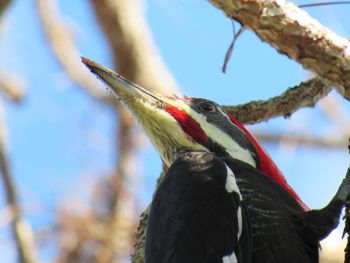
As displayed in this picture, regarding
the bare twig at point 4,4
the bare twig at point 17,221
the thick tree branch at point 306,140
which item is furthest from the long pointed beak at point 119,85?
the thick tree branch at point 306,140

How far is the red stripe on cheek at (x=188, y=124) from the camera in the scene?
3.69 metres

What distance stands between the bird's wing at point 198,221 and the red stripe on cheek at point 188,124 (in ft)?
1.33

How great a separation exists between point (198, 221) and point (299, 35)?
77cm

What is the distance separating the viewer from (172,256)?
305 centimetres

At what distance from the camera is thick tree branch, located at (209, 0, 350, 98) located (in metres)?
3.28

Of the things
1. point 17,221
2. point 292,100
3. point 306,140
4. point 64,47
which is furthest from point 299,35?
point 64,47

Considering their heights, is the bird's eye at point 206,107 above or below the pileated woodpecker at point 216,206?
above

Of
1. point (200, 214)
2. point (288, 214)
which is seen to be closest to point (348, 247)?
point (288, 214)

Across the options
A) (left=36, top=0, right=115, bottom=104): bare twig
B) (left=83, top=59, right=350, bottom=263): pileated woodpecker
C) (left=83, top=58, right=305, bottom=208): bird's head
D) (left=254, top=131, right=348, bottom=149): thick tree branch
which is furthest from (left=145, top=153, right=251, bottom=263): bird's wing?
(left=36, top=0, right=115, bottom=104): bare twig

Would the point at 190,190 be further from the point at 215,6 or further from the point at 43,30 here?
the point at 43,30

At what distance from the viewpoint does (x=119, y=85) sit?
142 inches

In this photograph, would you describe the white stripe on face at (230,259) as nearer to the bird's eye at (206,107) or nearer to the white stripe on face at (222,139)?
the white stripe on face at (222,139)

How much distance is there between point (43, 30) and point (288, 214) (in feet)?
14.8

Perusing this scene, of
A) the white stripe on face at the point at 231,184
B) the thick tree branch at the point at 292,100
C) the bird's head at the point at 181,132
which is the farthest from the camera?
the thick tree branch at the point at 292,100
